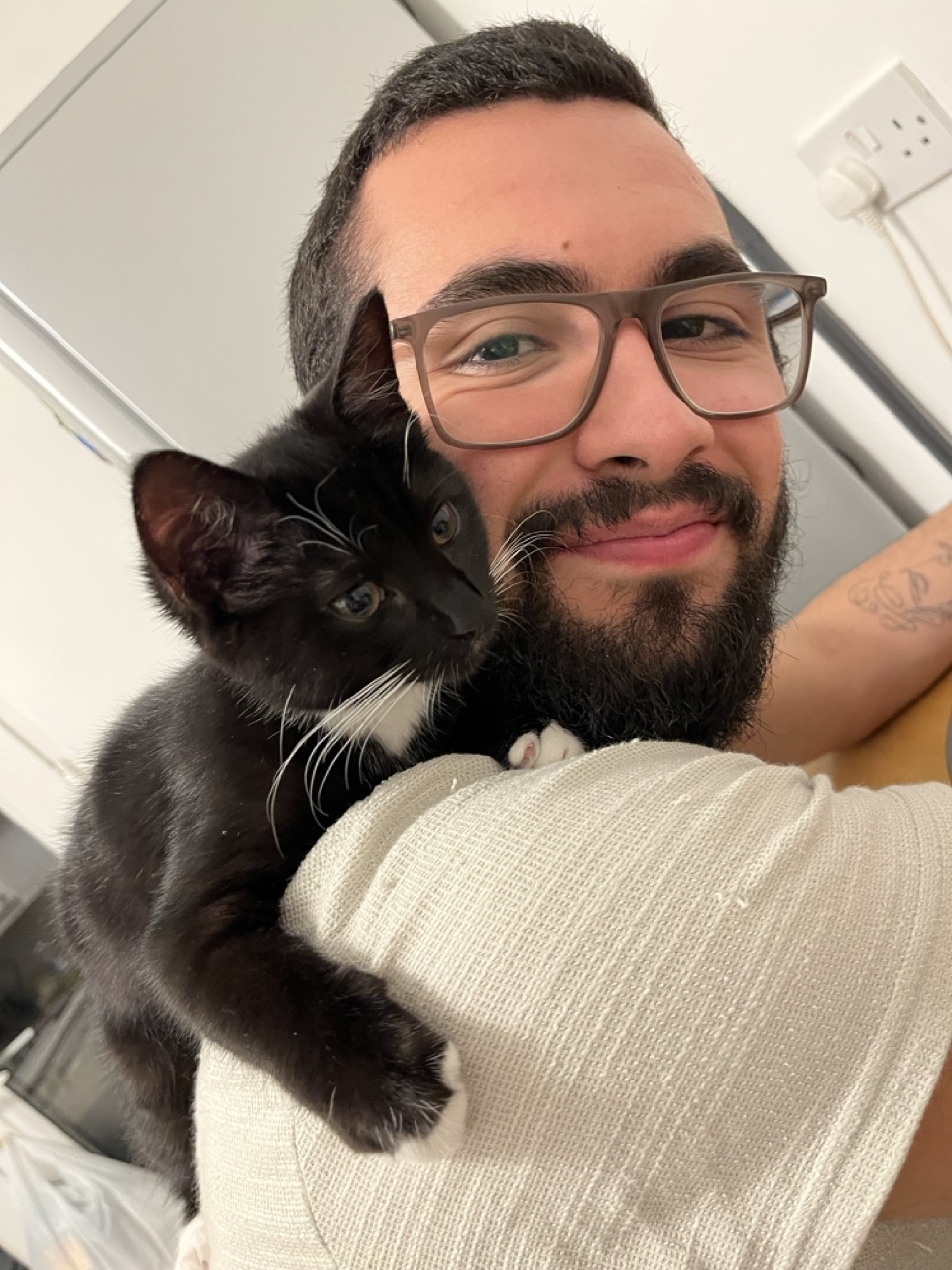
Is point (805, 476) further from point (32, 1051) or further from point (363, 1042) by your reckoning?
point (32, 1051)

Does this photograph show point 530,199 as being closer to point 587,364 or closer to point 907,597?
point 587,364

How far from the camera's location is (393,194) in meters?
0.94

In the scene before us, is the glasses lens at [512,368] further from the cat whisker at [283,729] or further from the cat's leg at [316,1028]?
the cat's leg at [316,1028]

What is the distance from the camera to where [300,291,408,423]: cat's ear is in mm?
755

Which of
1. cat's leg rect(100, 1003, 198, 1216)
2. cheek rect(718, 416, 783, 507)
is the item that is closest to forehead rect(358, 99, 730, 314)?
cheek rect(718, 416, 783, 507)

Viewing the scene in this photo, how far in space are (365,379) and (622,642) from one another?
15.5 inches

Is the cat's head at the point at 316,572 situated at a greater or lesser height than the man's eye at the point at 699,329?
greater

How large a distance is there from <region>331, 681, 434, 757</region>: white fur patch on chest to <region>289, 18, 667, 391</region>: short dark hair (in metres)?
0.46

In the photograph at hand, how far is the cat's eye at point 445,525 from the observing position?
2.51ft

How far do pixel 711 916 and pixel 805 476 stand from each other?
4.22ft

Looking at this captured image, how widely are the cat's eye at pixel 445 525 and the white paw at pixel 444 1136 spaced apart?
477 mm

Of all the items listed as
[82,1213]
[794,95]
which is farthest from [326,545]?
[82,1213]

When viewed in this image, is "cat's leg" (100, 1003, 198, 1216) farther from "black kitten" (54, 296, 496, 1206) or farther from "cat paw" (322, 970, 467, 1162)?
"cat paw" (322, 970, 467, 1162)

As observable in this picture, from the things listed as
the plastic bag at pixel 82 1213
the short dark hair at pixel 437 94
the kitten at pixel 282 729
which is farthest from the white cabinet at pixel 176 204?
the plastic bag at pixel 82 1213
